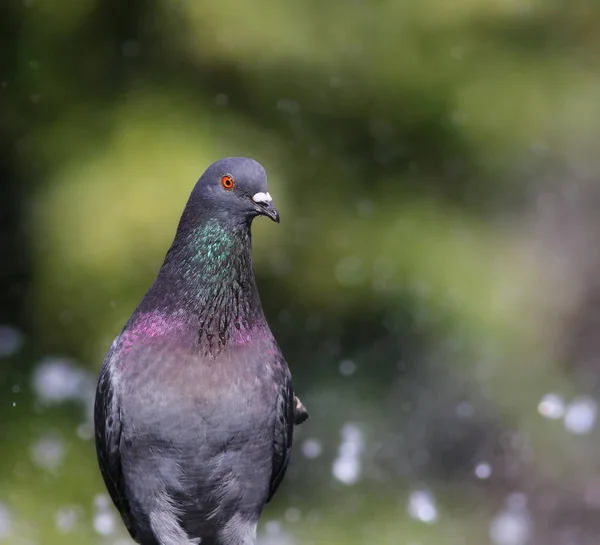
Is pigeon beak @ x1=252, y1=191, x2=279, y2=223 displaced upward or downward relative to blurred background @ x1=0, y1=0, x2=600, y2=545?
upward

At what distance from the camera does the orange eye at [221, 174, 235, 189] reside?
7.59ft

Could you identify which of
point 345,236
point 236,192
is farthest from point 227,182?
point 345,236

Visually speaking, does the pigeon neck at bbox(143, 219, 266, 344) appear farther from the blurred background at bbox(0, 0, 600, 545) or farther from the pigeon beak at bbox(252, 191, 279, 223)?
the blurred background at bbox(0, 0, 600, 545)

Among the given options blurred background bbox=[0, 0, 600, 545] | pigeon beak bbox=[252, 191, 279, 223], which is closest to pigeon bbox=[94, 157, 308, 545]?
pigeon beak bbox=[252, 191, 279, 223]

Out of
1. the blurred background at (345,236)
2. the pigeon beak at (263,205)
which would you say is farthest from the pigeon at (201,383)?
the blurred background at (345,236)

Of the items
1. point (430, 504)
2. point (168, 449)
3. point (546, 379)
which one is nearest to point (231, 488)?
point (168, 449)

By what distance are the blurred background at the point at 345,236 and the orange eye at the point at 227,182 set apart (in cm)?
187

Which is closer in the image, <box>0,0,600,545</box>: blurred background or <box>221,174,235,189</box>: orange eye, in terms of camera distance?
<box>221,174,235,189</box>: orange eye

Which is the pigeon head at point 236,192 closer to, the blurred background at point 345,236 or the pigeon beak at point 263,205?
the pigeon beak at point 263,205

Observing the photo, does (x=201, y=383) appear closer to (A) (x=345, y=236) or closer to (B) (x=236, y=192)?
(B) (x=236, y=192)

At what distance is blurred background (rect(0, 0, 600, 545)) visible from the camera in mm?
4453

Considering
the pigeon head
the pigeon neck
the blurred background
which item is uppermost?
the pigeon head

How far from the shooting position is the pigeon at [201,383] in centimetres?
236

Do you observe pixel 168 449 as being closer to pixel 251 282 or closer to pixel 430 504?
pixel 251 282
